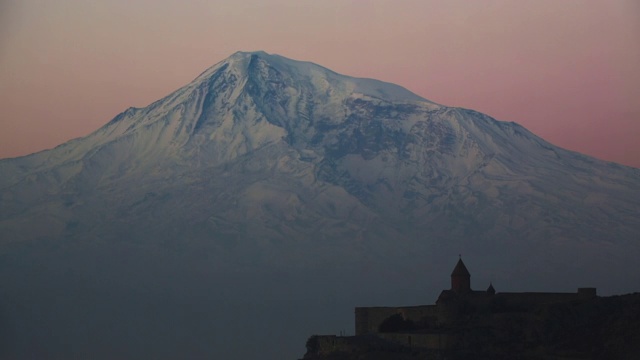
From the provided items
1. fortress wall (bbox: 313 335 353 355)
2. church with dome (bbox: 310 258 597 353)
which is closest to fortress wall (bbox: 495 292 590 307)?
church with dome (bbox: 310 258 597 353)

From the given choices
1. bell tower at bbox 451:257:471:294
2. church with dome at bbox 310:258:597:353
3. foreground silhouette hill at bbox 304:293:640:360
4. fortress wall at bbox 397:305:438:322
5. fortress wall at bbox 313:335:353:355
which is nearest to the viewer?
foreground silhouette hill at bbox 304:293:640:360

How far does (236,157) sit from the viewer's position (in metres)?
130

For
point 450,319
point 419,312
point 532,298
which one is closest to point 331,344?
point 419,312

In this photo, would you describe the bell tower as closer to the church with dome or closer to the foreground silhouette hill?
the church with dome

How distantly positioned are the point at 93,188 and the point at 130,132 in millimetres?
6849

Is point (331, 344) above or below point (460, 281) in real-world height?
below

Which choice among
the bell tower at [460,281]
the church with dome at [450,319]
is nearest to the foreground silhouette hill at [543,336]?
the church with dome at [450,319]

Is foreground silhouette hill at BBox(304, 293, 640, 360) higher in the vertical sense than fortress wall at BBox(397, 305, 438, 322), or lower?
lower

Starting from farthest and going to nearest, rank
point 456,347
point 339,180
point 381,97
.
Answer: point 381,97
point 339,180
point 456,347

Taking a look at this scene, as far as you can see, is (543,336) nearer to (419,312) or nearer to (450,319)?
(450,319)

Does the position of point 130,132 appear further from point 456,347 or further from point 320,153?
point 456,347

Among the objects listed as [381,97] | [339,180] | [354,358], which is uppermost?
[381,97]

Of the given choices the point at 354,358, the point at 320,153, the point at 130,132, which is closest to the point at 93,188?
the point at 130,132

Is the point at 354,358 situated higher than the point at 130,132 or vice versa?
the point at 130,132
